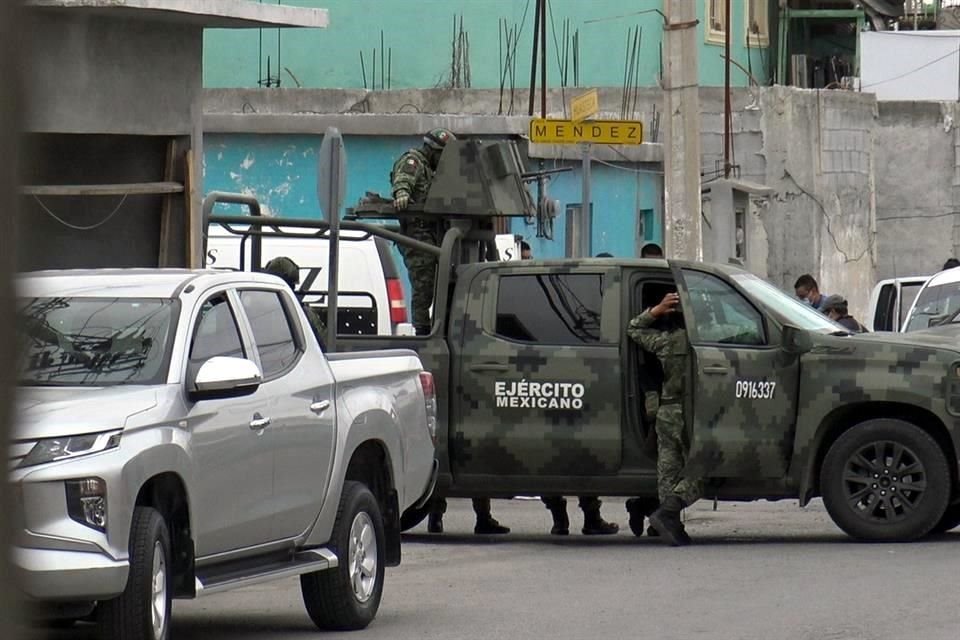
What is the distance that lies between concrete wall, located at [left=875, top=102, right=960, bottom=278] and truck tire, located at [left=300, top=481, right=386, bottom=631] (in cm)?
2684

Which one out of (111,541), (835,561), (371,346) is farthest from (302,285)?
(111,541)

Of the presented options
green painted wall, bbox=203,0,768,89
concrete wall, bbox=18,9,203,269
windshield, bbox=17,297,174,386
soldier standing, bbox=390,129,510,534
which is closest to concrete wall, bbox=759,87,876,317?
green painted wall, bbox=203,0,768,89

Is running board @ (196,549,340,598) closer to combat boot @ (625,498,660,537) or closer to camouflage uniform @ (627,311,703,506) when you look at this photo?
camouflage uniform @ (627,311,703,506)

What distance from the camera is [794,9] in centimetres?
4122

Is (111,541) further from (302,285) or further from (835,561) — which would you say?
(302,285)

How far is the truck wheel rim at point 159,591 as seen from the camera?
20.5 ft

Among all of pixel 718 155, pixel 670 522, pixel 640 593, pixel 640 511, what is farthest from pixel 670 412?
pixel 718 155

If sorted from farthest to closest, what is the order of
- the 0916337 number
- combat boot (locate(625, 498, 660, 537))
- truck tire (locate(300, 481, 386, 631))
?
1. combat boot (locate(625, 498, 660, 537))
2. the 0916337 number
3. truck tire (locate(300, 481, 386, 631))

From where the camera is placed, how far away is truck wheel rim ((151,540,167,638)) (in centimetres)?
626

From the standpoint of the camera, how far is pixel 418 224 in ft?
42.8

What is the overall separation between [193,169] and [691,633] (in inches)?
307

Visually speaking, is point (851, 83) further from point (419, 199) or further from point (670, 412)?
point (670, 412)

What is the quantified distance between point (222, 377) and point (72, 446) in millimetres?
830

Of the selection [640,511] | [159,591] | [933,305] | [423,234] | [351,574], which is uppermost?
[423,234]
